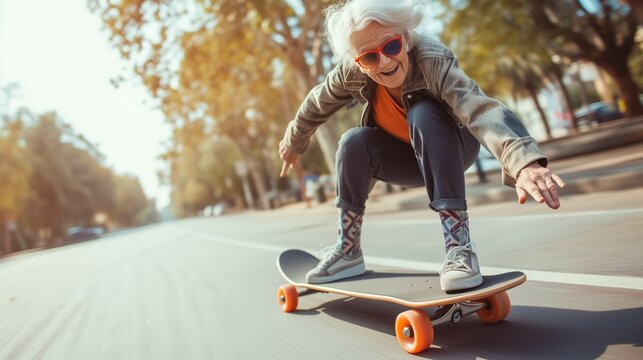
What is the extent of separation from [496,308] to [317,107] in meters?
1.34

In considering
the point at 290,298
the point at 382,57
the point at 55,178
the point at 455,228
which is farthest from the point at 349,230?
the point at 55,178

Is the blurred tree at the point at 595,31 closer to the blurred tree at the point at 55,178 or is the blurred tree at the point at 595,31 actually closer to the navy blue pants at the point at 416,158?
the navy blue pants at the point at 416,158

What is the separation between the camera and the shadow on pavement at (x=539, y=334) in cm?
174

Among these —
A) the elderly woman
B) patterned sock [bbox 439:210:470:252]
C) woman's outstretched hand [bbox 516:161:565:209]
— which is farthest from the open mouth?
woman's outstretched hand [bbox 516:161:565:209]

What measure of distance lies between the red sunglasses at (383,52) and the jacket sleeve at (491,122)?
0.20m

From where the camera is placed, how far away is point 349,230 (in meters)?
2.68

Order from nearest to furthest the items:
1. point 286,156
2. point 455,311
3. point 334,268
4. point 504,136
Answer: point 504,136 → point 455,311 → point 334,268 → point 286,156

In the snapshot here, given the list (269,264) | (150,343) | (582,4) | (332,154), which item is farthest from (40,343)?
(582,4)

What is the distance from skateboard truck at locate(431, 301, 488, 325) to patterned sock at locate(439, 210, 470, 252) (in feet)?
0.75

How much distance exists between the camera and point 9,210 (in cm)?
4009

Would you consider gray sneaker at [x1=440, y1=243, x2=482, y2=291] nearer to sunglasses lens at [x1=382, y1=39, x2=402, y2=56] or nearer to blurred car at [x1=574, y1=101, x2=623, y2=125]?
sunglasses lens at [x1=382, y1=39, x2=402, y2=56]

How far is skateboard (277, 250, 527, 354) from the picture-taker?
1.89 meters

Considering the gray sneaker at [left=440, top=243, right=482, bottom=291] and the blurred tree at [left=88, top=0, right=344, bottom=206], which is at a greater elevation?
the blurred tree at [left=88, top=0, right=344, bottom=206]

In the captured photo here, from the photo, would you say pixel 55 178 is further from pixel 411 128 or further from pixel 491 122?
pixel 491 122
